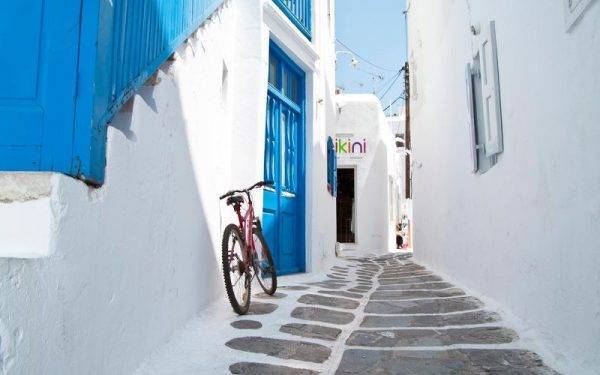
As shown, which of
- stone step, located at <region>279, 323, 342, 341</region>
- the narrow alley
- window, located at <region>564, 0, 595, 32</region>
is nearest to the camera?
the narrow alley

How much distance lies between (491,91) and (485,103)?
0.22 meters

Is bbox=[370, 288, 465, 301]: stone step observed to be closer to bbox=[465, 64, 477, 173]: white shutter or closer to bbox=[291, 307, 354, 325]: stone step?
bbox=[291, 307, 354, 325]: stone step

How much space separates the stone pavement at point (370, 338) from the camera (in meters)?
2.38

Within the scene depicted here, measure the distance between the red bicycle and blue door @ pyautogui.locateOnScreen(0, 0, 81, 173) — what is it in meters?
1.75

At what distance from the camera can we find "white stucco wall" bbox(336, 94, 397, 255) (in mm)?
12438

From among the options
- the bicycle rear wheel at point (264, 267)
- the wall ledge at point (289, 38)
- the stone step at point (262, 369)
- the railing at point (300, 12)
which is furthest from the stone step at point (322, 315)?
the railing at point (300, 12)

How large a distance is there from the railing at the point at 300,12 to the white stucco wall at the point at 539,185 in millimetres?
1983

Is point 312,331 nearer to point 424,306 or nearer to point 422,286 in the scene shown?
point 424,306

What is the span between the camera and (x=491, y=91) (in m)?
3.75

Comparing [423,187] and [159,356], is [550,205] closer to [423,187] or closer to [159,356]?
[159,356]

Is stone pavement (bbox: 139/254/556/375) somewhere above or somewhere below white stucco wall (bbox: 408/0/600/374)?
below

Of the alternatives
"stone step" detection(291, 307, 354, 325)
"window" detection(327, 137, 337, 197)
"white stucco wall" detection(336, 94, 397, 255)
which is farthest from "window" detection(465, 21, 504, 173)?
"white stucco wall" detection(336, 94, 397, 255)

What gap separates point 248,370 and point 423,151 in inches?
255

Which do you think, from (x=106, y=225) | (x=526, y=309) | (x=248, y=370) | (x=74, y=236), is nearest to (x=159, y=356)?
(x=248, y=370)
